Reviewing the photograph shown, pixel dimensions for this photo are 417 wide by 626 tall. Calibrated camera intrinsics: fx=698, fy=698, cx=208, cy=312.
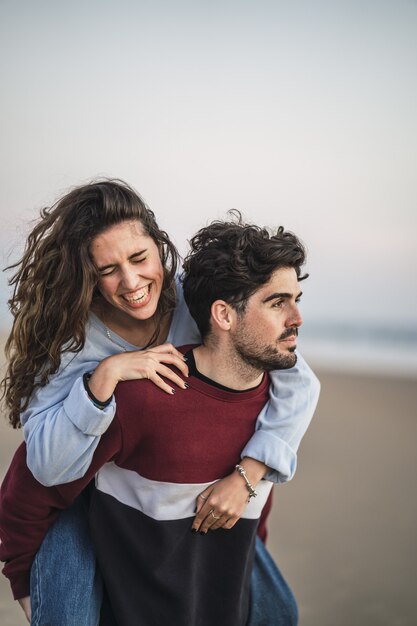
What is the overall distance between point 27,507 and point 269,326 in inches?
34.7

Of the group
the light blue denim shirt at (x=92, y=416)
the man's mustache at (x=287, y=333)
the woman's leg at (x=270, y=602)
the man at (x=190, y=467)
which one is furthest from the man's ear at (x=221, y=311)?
the woman's leg at (x=270, y=602)

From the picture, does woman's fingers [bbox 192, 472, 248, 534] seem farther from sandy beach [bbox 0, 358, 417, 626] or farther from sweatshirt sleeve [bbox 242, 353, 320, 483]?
sandy beach [bbox 0, 358, 417, 626]

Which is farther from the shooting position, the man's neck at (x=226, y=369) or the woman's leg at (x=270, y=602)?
the woman's leg at (x=270, y=602)

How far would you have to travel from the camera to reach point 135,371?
6.40ft

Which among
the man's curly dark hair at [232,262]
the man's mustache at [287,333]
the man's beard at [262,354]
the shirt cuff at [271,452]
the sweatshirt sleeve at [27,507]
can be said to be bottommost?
the sweatshirt sleeve at [27,507]

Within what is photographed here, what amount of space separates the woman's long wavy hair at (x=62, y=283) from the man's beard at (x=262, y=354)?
0.39m

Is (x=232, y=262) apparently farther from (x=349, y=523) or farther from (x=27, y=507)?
(x=349, y=523)

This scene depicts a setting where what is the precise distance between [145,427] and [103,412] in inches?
6.6

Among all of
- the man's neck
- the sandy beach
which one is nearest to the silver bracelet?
the man's neck

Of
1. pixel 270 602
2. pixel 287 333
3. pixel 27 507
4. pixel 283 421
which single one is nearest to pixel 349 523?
pixel 270 602

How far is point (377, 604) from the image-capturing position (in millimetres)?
3221

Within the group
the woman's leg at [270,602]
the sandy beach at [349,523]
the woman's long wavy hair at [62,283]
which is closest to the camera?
the woman's long wavy hair at [62,283]

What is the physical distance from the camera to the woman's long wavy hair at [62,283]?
2.15m

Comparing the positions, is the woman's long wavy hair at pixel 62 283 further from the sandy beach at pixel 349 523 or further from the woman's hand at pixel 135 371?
the sandy beach at pixel 349 523
